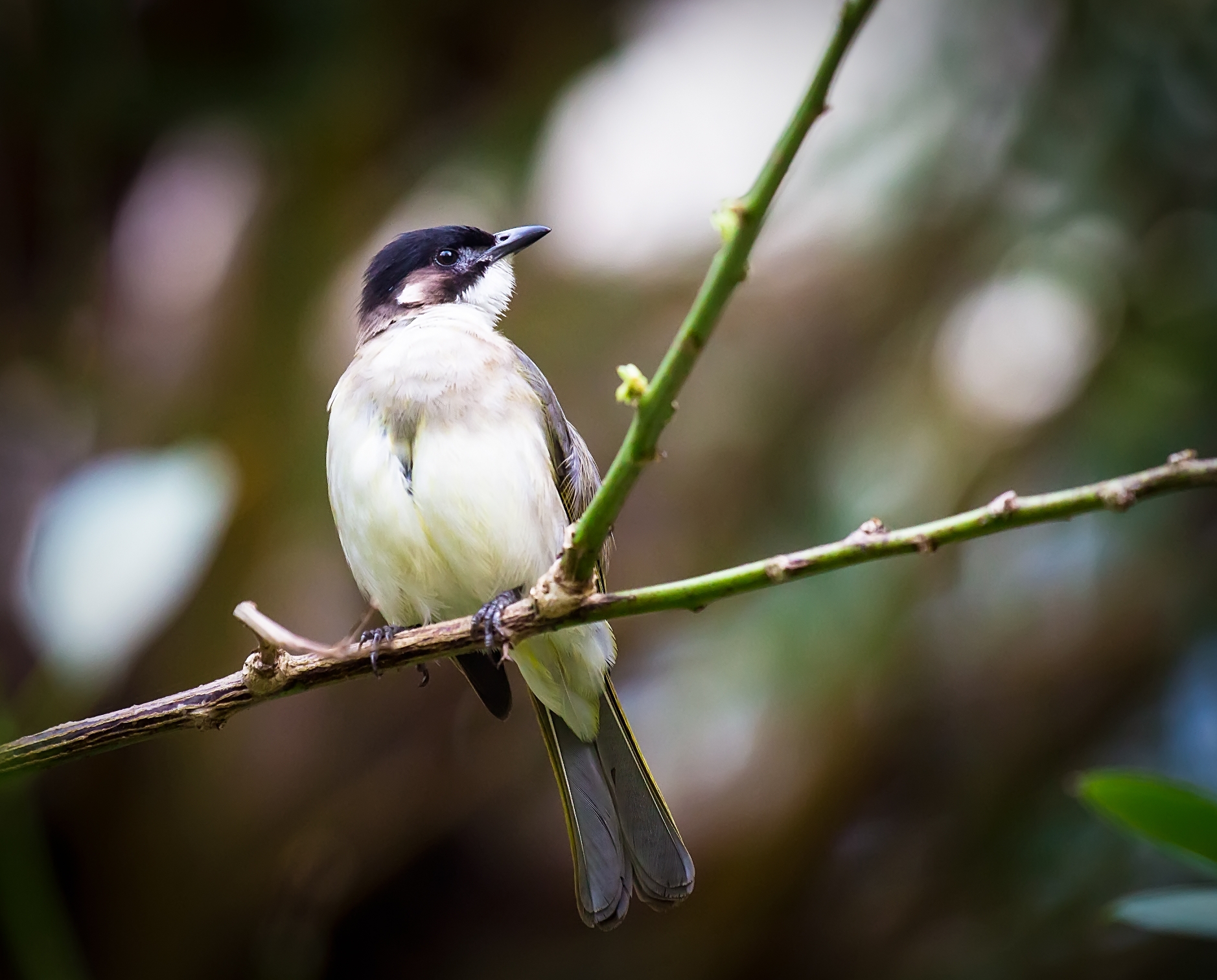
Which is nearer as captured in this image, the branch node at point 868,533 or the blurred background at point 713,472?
the branch node at point 868,533

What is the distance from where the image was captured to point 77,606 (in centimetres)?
284

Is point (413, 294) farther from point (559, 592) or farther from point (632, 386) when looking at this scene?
point (632, 386)

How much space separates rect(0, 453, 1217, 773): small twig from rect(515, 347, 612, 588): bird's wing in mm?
892

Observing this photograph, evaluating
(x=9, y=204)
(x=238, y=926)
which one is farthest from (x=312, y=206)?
(x=238, y=926)

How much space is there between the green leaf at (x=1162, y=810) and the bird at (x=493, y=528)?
968 mm

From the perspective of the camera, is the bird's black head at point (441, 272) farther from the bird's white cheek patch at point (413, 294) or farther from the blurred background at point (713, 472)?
the blurred background at point (713, 472)

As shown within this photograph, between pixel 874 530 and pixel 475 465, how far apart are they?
49.3 inches

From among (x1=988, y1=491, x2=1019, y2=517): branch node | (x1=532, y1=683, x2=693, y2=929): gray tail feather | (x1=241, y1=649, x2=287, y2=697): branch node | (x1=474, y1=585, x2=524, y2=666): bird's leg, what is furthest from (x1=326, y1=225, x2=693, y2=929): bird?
(x1=988, y1=491, x2=1019, y2=517): branch node

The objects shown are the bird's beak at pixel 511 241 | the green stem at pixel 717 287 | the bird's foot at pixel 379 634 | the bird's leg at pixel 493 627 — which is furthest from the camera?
the bird's beak at pixel 511 241

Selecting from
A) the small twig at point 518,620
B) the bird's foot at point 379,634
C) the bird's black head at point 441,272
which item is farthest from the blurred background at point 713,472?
the small twig at point 518,620

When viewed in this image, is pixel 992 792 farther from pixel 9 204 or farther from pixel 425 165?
pixel 9 204

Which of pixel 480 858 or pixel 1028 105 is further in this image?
pixel 1028 105

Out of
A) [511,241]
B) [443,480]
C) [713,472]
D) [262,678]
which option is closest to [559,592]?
[262,678]

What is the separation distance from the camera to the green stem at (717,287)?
3.58 feet
